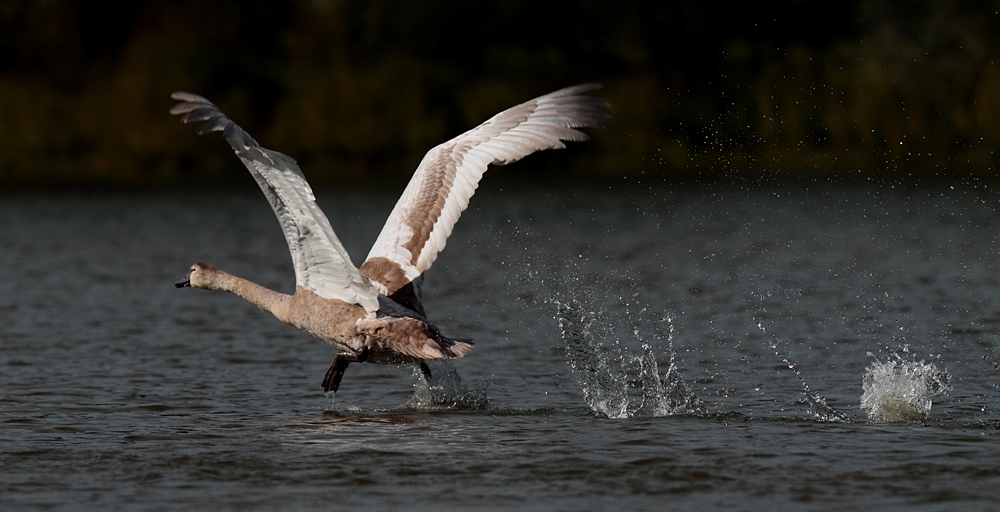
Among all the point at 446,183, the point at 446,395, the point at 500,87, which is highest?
the point at 500,87

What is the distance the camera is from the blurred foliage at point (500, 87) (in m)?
29.8

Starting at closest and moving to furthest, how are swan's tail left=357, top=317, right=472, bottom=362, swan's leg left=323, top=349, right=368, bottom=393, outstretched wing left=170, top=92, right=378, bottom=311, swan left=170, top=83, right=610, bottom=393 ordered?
outstretched wing left=170, top=92, right=378, bottom=311
swan left=170, top=83, right=610, bottom=393
swan's tail left=357, top=317, right=472, bottom=362
swan's leg left=323, top=349, right=368, bottom=393

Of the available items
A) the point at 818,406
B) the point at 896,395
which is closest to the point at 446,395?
the point at 818,406

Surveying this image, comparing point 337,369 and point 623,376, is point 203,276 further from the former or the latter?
point 623,376

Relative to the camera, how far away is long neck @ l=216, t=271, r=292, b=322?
10125mm

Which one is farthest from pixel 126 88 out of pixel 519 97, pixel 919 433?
pixel 919 433

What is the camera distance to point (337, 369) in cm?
994

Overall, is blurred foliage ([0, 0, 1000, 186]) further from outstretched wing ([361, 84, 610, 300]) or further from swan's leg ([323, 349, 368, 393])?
swan's leg ([323, 349, 368, 393])

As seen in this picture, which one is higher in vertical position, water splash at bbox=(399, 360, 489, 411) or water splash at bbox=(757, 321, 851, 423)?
water splash at bbox=(757, 321, 851, 423)

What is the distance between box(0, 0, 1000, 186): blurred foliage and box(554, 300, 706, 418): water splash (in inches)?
605

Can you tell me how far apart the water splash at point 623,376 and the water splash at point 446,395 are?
0.77 m

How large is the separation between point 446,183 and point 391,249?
0.63 m

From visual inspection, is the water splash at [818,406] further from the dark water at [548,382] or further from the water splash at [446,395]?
the water splash at [446,395]

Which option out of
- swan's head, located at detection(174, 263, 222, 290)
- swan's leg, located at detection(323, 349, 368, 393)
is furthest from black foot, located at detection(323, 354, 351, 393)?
swan's head, located at detection(174, 263, 222, 290)
